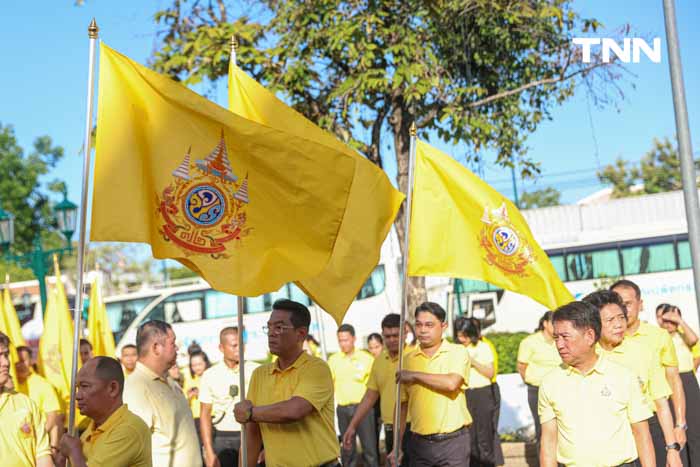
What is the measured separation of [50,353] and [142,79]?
23.0 feet

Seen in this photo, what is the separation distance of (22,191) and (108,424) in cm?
4617

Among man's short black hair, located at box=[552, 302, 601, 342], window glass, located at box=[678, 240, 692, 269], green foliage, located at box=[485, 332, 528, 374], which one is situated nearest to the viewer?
man's short black hair, located at box=[552, 302, 601, 342]

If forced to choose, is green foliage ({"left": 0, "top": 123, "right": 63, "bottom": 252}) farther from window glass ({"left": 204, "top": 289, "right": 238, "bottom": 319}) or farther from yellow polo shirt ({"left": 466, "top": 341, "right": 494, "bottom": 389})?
yellow polo shirt ({"left": 466, "top": 341, "right": 494, "bottom": 389})

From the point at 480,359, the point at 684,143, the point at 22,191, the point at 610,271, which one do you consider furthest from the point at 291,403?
the point at 22,191

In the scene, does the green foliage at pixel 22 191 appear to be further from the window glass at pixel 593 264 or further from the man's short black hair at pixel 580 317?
the man's short black hair at pixel 580 317

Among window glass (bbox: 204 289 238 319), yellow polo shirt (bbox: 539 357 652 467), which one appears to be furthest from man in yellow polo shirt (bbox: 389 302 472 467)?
window glass (bbox: 204 289 238 319)

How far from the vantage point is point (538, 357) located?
10359mm

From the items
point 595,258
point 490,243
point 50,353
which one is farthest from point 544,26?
point 595,258

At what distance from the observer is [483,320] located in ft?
90.2

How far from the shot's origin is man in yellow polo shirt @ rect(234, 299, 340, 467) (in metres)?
5.54

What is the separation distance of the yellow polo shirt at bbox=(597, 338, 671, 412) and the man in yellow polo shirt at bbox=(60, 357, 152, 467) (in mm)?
3390

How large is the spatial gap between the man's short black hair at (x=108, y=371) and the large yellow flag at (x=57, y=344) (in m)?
6.32

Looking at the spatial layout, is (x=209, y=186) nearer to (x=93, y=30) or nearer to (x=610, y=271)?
(x=93, y=30)

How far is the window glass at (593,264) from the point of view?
26.5m
